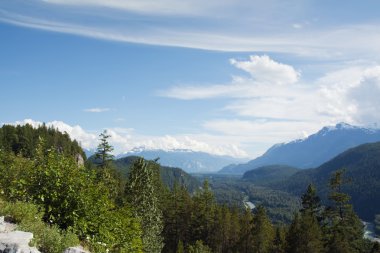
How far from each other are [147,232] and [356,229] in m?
43.3

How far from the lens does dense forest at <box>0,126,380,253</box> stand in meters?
14.4

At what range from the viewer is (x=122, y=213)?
18.1 m

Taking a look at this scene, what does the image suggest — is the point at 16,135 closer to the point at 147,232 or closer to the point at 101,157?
the point at 101,157

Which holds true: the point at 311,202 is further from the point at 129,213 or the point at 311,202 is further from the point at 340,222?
the point at 129,213

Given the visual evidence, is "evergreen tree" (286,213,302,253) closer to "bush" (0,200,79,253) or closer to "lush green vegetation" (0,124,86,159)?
"bush" (0,200,79,253)

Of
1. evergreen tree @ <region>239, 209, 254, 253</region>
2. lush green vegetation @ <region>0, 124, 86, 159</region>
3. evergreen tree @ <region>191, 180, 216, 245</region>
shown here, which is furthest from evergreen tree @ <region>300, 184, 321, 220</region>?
lush green vegetation @ <region>0, 124, 86, 159</region>

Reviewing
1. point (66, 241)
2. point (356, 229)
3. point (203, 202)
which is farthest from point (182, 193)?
point (66, 241)

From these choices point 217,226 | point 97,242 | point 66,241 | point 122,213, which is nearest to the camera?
point 66,241

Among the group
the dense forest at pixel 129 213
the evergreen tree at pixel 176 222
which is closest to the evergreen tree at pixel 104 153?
the dense forest at pixel 129 213

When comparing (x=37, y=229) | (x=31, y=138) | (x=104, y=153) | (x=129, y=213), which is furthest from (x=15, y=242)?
(x=31, y=138)

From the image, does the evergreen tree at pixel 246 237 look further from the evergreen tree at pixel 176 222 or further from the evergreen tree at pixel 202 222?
the evergreen tree at pixel 176 222

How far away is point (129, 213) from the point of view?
18359 millimetres

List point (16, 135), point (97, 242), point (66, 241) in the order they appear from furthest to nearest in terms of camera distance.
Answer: point (16, 135)
point (97, 242)
point (66, 241)

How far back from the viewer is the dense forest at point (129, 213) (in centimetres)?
Result: 1437
